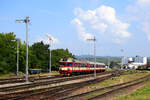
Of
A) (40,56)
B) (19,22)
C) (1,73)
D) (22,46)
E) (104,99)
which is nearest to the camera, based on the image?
(104,99)

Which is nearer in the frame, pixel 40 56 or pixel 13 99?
pixel 13 99

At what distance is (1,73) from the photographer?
53125mm

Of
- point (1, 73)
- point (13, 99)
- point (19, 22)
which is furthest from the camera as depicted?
point (1, 73)

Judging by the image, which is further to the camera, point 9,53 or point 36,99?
point 9,53

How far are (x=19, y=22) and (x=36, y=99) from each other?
19.8m

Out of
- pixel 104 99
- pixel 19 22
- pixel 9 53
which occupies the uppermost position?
pixel 19 22

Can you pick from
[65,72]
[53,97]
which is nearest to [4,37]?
[65,72]

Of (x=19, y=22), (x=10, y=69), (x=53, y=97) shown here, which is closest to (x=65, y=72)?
(x=19, y=22)

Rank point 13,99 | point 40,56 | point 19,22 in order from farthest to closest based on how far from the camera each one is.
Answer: point 40,56 < point 19,22 < point 13,99

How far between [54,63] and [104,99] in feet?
203

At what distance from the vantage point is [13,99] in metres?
15.7

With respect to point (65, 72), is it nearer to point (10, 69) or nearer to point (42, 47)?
point (10, 69)

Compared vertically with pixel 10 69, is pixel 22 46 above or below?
above

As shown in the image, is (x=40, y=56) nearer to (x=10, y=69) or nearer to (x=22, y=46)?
(x=22, y=46)
